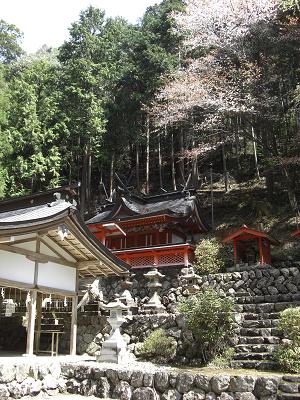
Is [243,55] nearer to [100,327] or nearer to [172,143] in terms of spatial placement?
[172,143]

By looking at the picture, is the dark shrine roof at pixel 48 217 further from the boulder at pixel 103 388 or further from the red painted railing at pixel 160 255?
the red painted railing at pixel 160 255

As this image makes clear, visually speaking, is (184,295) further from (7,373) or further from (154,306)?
(7,373)

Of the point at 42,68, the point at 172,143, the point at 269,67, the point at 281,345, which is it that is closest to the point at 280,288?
the point at 281,345

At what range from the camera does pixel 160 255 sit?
57.8 feet

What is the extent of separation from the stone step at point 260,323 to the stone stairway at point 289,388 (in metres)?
3.03

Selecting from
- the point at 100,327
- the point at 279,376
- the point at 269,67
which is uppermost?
the point at 269,67

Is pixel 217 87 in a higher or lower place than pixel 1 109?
lower

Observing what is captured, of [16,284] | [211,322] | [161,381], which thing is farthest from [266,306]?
[16,284]

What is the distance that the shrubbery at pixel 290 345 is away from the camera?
8422 mm

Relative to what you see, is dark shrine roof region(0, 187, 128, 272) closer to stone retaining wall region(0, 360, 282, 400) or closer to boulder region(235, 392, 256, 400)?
stone retaining wall region(0, 360, 282, 400)

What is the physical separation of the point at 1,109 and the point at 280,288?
18.7m

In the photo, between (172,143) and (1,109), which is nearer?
(1,109)

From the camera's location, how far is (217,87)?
1872cm

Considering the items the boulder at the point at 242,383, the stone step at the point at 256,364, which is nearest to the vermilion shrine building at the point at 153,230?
the stone step at the point at 256,364
